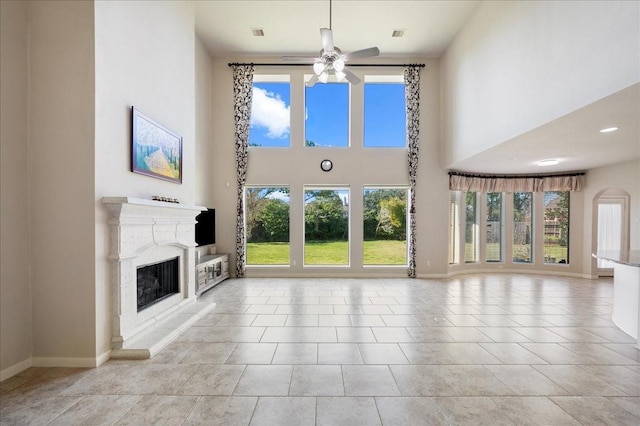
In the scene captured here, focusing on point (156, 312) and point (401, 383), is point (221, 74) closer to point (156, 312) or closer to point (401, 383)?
point (156, 312)

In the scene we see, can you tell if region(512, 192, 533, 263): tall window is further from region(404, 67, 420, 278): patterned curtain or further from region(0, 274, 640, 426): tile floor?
region(0, 274, 640, 426): tile floor

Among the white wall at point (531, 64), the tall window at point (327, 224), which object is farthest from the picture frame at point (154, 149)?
the white wall at point (531, 64)

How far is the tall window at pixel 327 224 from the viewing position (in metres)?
7.34

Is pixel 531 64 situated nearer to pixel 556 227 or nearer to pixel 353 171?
pixel 353 171

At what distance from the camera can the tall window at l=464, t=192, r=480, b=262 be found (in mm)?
7866

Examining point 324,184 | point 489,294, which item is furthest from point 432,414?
point 324,184

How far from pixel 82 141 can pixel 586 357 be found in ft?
17.4

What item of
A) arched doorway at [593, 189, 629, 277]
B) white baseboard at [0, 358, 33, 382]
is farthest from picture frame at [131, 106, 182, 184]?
arched doorway at [593, 189, 629, 277]

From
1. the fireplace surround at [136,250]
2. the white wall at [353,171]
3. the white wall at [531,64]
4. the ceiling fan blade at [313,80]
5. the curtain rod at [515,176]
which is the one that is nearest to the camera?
the white wall at [531,64]

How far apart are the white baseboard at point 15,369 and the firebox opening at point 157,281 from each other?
951 millimetres

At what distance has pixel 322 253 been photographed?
735 centimetres

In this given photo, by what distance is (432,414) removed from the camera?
86.1 inches

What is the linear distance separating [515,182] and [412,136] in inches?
120

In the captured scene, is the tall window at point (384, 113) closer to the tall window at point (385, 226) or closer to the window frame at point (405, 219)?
the window frame at point (405, 219)
